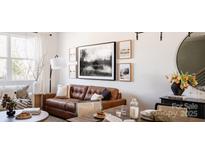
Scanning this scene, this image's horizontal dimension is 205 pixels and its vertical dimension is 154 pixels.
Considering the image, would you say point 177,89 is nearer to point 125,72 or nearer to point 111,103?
point 111,103

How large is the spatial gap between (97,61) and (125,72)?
95 cm

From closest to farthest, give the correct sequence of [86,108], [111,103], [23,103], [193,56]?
[86,108]
[193,56]
[111,103]
[23,103]

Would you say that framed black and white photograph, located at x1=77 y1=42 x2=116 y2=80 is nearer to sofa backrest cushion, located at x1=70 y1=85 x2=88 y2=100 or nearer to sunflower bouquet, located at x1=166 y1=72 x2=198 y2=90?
sofa backrest cushion, located at x1=70 y1=85 x2=88 y2=100

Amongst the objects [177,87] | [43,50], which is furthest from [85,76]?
[177,87]

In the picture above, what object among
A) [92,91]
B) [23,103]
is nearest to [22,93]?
[23,103]

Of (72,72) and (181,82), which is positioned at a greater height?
(72,72)

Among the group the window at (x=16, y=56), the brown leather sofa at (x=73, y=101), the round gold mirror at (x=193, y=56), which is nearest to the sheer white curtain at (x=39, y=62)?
the window at (x=16, y=56)

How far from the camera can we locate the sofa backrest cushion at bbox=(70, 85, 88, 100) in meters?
4.86

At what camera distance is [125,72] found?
174 inches

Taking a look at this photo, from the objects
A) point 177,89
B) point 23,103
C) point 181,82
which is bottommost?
point 23,103

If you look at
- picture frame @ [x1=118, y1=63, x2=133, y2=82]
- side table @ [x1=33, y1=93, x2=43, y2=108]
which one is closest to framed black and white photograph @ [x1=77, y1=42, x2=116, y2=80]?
picture frame @ [x1=118, y1=63, x2=133, y2=82]
